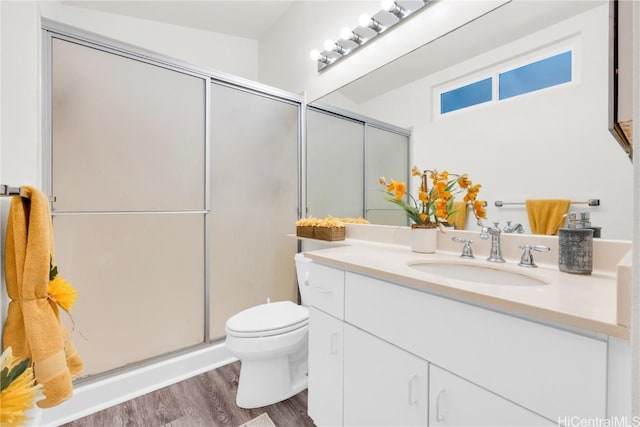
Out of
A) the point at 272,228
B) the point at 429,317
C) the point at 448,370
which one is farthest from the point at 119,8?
the point at 448,370

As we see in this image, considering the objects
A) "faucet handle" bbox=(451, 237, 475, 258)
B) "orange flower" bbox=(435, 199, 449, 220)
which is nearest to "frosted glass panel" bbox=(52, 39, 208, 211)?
"orange flower" bbox=(435, 199, 449, 220)

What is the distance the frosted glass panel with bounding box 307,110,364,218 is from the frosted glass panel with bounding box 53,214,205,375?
93 centimetres

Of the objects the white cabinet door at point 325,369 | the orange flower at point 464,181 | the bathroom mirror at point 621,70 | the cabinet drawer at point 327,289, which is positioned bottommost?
the white cabinet door at point 325,369

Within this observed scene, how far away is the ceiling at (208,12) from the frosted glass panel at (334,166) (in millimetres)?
1025

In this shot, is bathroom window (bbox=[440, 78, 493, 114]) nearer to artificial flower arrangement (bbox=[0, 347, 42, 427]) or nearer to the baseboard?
artificial flower arrangement (bbox=[0, 347, 42, 427])

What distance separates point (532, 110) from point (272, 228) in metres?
1.78

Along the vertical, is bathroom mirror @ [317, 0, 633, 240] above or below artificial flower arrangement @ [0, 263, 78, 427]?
above

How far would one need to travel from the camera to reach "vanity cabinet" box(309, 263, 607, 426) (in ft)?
1.89

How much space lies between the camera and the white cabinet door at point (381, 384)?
0.86 m

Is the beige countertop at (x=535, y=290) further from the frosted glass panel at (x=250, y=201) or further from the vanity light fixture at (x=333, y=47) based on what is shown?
the vanity light fixture at (x=333, y=47)

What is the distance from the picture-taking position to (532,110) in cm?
105

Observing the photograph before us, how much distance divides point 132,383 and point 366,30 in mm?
2562

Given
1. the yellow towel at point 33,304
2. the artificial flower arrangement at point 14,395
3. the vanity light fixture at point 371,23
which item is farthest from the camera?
the vanity light fixture at point 371,23

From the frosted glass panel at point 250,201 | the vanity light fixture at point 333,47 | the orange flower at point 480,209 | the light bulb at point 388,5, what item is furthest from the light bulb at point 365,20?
the orange flower at point 480,209
